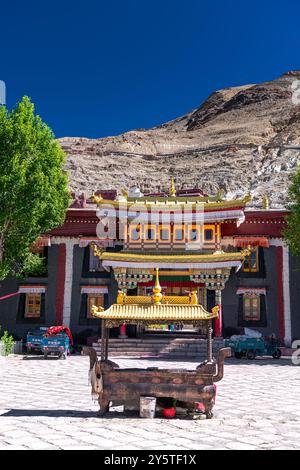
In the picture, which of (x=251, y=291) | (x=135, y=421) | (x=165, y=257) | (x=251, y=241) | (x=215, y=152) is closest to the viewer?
(x=135, y=421)

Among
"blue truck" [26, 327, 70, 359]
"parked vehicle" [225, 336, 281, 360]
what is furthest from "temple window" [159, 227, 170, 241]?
"blue truck" [26, 327, 70, 359]

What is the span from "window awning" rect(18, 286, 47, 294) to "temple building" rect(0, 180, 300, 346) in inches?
2.1

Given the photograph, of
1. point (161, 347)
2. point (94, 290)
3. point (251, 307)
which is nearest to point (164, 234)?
point (94, 290)

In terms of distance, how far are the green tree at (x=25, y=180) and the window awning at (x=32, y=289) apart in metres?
3.59

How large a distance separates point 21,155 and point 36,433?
1600cm

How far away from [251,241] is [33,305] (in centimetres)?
1256

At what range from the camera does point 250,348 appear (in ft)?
75.0

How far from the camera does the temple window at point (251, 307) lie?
26.5 meters

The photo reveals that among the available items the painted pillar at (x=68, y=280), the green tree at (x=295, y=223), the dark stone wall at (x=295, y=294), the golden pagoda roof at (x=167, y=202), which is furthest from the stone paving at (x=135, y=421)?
the golden pagoda roof at (x=167, y=202)

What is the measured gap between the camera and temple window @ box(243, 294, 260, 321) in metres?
26.5

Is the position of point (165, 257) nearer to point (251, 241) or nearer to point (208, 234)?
point (208, 234)

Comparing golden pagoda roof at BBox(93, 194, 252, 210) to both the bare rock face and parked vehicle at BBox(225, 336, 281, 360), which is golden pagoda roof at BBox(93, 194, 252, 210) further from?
the bare rock face

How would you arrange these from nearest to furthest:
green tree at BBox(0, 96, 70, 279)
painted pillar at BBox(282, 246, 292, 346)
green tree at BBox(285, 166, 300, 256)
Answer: green tree at BBox(0, 96, 70, 279)
green tree at BBox(285, 166, 300, 256)
painted pillar at BBox(282, 246, 292, 346)
